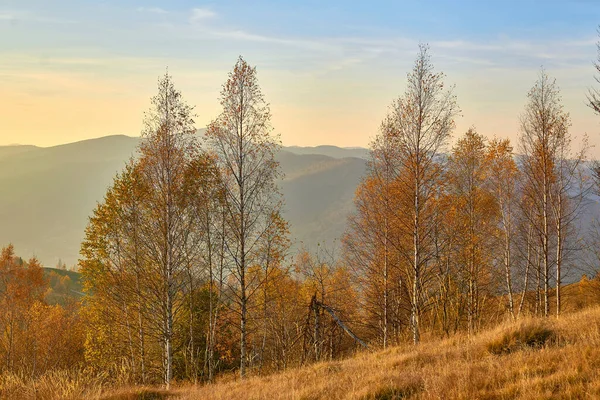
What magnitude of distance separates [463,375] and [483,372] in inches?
16.6

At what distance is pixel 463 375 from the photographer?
7430mm

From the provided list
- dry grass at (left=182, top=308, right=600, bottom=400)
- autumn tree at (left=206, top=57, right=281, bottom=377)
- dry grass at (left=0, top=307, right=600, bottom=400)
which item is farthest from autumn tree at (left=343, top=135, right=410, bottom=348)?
dry grass at (left=182, top=308, right=600, bottom=400)

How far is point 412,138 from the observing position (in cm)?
2066

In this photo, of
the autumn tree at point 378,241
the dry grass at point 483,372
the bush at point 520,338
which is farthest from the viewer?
the autumn tree at point 378,241

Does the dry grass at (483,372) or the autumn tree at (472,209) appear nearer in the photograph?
the dry grass at (483,372)

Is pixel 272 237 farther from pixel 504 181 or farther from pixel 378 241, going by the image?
pixel 504 181

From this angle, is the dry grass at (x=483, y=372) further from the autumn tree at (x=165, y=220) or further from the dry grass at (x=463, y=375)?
the autumn tree at (x=165, y=220)

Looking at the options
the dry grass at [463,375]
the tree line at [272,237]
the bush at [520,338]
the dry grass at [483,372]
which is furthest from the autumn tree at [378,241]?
the bush at [520,338]

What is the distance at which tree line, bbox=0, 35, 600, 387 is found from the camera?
2078 centimetres

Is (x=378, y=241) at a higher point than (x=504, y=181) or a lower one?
lower

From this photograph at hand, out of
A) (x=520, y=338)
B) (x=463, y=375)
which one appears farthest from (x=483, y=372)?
(x=520, y=338)

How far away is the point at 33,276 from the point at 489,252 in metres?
41.7

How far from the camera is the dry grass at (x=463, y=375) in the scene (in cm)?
656

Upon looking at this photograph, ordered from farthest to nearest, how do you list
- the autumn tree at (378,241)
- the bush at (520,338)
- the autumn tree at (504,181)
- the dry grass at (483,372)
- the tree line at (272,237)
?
the autumn tree at (504,181)
the autumn tree at (378,241)
the tree line at (272,237)
the bush at (520,338)
the dry grass at (483,372)
